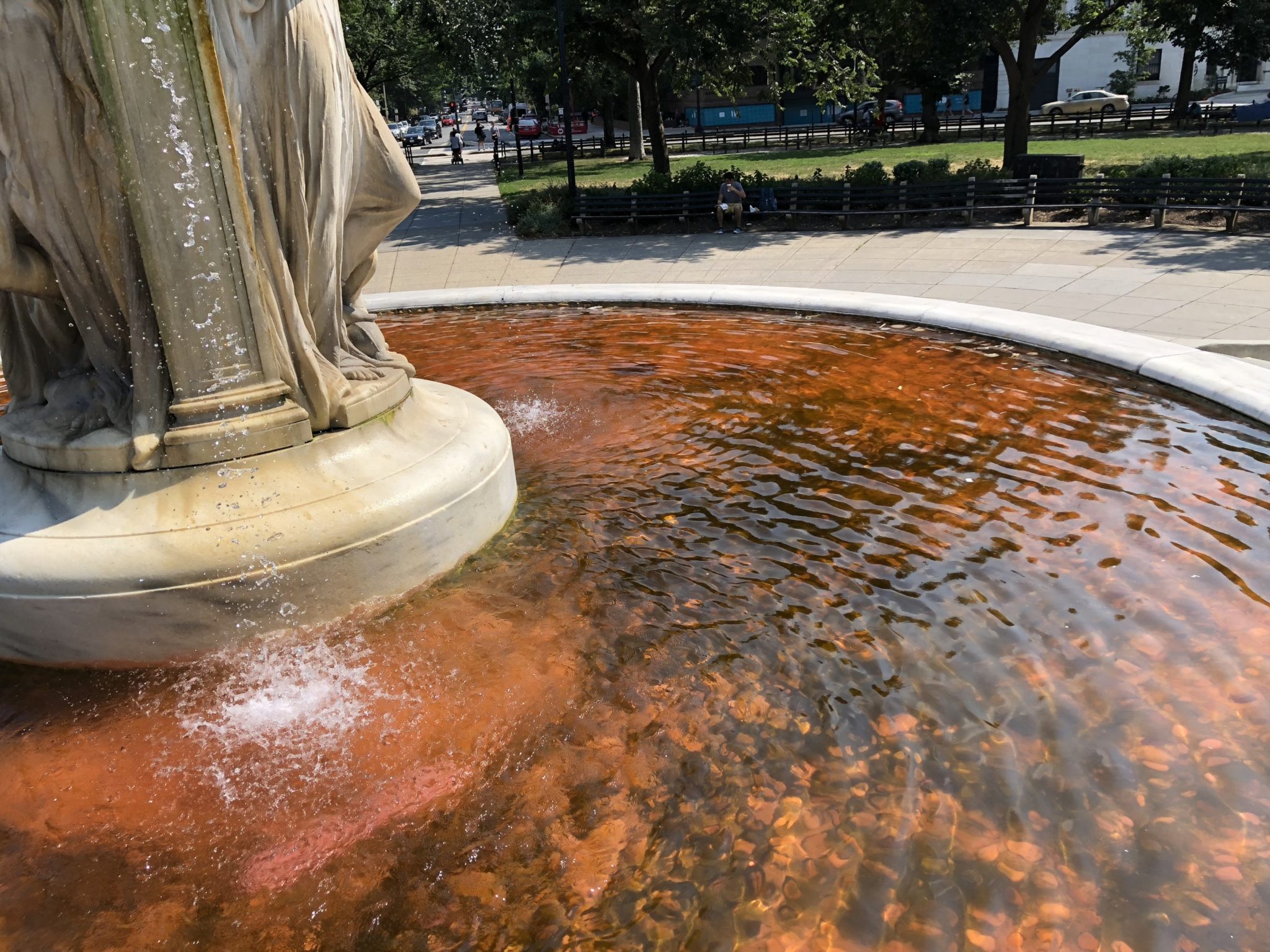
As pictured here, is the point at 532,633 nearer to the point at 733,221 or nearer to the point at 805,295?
the point at 805,295

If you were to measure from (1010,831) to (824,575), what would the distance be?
6.39ft

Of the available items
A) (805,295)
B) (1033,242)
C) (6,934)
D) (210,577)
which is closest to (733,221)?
(1033,242)

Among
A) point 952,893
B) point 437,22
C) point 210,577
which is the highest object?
point 437,22

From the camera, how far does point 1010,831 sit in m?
3.46

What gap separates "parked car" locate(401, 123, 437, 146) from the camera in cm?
5464

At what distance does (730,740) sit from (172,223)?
11.2 feet

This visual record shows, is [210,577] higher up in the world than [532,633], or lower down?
higher up

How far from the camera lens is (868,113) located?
43125 millimetres

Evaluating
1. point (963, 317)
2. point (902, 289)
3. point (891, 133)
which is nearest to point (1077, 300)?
point (902, 289)

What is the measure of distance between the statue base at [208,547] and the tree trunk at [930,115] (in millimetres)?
38801

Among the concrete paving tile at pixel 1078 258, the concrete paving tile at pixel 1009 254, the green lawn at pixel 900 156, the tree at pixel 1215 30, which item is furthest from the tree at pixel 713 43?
the tree at pixel 1215 30

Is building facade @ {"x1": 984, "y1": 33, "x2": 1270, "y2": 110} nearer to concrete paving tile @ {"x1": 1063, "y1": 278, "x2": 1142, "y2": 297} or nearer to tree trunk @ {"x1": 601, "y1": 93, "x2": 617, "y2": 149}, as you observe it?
tree trunk @ {"x1": 601, "y1": 93, "x2": 617, "y2": 149}

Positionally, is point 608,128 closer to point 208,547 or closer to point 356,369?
point 356,369

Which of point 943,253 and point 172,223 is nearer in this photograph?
point 172,223
